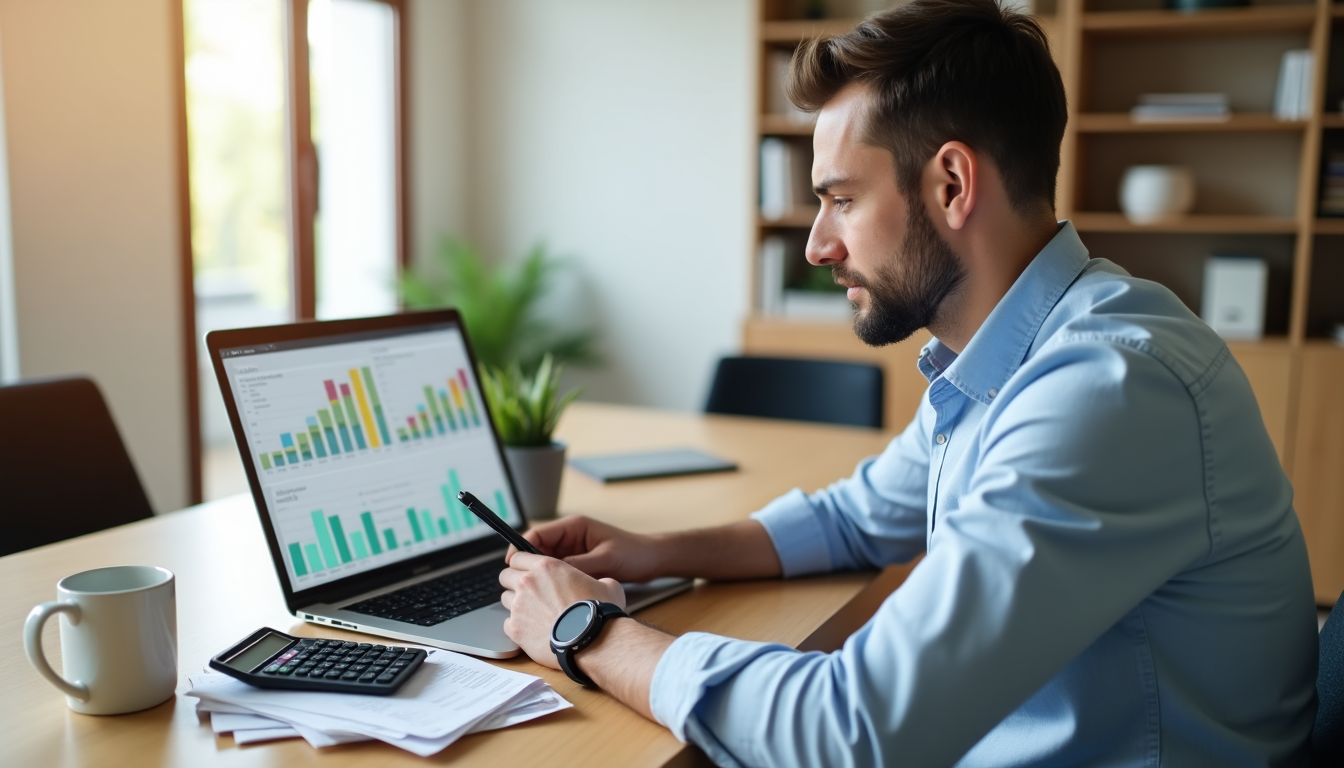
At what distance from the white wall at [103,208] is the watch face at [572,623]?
2624 millimetres

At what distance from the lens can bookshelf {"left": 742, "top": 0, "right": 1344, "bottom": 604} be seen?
3357 millimetres

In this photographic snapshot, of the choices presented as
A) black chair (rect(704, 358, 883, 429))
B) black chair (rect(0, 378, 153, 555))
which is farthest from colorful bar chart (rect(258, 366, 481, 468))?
black chair (rect(704, 358, 883, 429))

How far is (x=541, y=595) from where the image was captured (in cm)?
111

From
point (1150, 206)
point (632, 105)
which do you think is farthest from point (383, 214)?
point (1150, 206)

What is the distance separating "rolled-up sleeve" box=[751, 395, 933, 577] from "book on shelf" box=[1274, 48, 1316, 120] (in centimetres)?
264

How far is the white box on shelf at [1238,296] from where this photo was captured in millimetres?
3510

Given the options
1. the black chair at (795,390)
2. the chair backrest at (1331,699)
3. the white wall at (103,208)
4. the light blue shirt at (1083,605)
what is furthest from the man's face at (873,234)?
the white wall at (103,208)

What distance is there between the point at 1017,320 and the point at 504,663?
61 centimetres

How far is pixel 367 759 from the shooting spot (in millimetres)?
867

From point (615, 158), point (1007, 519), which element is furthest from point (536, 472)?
point (615, 158)

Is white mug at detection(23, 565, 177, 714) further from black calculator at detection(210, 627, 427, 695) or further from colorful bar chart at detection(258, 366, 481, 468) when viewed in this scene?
colorful bar chart at detection(258, 366, 481, 468)

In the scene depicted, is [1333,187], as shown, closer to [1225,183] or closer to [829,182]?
[1225,183]

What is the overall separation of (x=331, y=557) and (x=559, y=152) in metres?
3.72

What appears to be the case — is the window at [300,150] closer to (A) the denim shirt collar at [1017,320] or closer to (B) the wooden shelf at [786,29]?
(B) the wooden shelf at [786,29]
